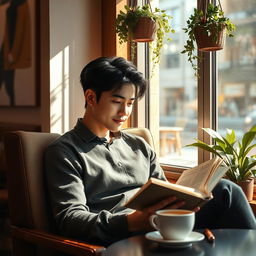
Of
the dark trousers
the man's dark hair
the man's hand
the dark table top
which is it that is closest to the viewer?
the dark table top

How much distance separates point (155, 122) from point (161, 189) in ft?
5.74

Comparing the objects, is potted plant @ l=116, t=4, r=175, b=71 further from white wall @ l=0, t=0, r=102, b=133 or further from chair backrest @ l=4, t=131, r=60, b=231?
chair backrest @ l=4, t=131, r=60, b=231

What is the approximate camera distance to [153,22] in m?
2.57

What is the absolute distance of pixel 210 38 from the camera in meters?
2.31

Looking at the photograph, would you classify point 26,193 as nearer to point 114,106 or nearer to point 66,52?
point 114,106

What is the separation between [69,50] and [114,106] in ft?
3.89

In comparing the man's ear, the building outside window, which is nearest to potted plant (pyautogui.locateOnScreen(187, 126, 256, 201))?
the building outside window

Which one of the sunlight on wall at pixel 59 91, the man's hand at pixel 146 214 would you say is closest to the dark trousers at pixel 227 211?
the man's hand at pixel 146 214

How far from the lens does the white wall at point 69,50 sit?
2.96 metres

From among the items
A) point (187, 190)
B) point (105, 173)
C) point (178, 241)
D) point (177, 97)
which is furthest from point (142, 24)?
point (178, 241)

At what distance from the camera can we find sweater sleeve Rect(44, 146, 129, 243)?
64.1 inches

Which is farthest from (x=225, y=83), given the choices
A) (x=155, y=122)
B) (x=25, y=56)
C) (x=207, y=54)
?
(x=25, y=56)

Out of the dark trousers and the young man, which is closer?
the young man

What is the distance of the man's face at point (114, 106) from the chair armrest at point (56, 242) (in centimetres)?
50
